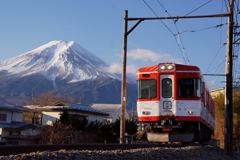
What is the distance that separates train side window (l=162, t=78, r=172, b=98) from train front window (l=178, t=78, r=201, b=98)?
0.37 meters

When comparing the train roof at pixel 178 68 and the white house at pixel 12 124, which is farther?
the white house at pixel 12 124

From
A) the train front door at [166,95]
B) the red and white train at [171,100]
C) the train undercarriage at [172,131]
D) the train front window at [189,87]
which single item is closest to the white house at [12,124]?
the train undercarriage at [172,131]

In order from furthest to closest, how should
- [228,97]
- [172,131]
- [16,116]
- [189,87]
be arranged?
1. [16,116]
2. [228,97]
3. [172,131]
4. [189,87]

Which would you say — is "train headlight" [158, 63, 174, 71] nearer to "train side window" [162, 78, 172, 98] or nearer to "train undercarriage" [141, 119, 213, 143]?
"train side window" [162, 78, 172, 98]

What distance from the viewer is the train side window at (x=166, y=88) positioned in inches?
701

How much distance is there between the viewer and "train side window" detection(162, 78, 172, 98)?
17.8 m

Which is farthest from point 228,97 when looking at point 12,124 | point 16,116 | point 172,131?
point 16,116

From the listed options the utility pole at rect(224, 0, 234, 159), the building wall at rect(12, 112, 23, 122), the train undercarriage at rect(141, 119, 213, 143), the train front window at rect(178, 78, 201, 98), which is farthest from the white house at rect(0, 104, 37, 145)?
the train front window at rect(178, 78, 201, 98)

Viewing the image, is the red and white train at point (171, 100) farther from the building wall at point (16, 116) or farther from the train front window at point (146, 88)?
the building wall at point (16, 116)

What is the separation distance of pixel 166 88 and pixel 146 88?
0.85m

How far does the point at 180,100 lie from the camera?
17.5 meters

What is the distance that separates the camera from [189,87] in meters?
17.7

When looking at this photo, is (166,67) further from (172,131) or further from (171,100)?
(172,131)

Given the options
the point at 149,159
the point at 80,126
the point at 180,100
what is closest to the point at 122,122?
the point at 180,100
